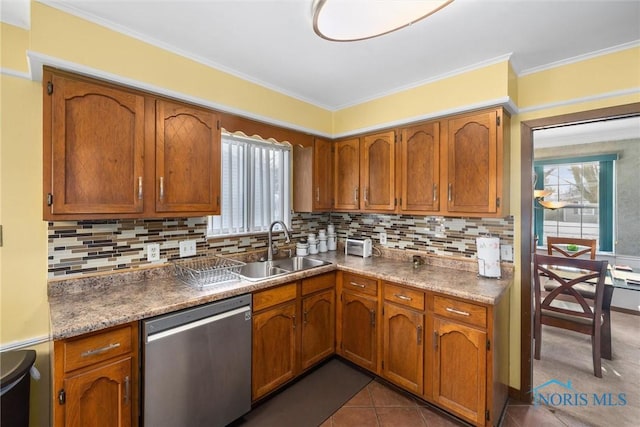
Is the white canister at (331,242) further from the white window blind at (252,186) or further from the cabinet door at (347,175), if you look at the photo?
the white window blind at (252,186)

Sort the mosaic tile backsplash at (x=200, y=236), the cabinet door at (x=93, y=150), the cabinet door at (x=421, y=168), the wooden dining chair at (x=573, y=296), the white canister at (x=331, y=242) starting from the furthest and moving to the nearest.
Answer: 1. the white canister at (x=331, y=242)
2. the wooden dining chair at (x=573, y=296)
3. the cabinet door at (x=421, y=168)
4. the mosaic tile backsplash at (x=200, y=236)
5. the cabinet door at (x=93, y=150)

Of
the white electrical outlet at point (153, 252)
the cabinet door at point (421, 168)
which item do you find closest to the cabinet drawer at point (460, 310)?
the cabinet door at point (421, 168)

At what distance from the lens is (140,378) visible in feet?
4.58

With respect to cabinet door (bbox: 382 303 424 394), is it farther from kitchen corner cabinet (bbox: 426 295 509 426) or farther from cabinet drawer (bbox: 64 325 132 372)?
cabinet drawer (bbox: 64 325 132 372)

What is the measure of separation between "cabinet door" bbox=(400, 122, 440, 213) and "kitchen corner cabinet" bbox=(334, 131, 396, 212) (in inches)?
4.6

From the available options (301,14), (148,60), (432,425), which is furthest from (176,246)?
(432,425)

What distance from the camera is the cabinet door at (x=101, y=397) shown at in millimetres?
1204

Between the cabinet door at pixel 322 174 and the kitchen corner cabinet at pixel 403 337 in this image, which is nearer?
the kitchen corner cabinet at pixel 403 337

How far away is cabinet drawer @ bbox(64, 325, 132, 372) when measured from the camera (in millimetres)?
1192

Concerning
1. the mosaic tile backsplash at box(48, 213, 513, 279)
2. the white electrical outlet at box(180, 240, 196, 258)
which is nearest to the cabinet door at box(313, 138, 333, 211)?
the mosaic tile backsplash at box(48, 213, 513, 279)

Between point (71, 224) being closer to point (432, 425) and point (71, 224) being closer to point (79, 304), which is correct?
point (79, 304)

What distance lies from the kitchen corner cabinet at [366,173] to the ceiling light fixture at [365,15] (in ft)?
4.35

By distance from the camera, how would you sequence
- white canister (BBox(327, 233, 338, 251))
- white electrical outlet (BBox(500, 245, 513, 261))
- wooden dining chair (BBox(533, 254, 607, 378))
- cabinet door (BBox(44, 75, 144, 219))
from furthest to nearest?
white canister (BBox(327, 233, 338, 251)), wooden dining chair (BBox(533, 254, 607, 378)), white electrical outlet (BBox(500, 245, 513, 261)), cabinet door (BBox(44, 75, 144, 219))

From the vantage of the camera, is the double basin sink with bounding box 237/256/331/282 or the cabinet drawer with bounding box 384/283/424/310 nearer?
the cabinet drawer with bounding box 384/283/424/310
